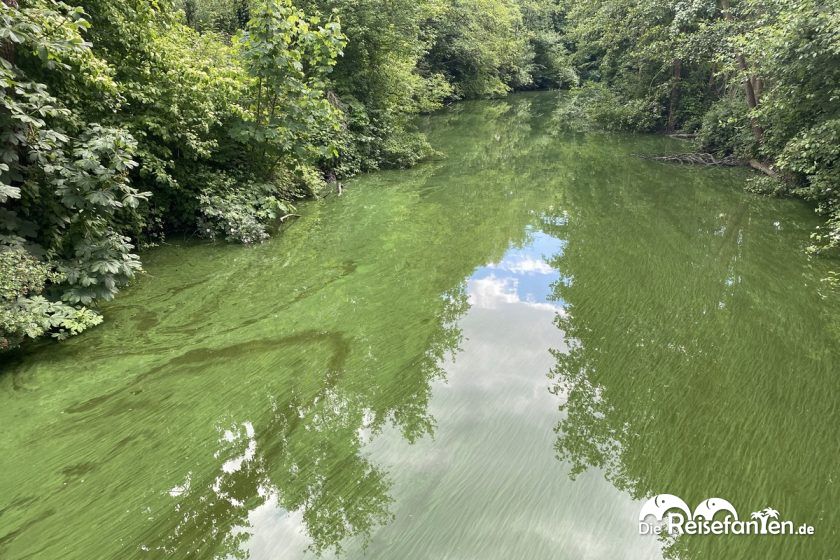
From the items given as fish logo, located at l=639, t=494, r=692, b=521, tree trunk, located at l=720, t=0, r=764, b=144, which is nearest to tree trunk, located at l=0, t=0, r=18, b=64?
fish logo, located at l=639, t=494, r=692, b=521

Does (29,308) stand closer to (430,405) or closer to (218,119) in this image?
(430,405)

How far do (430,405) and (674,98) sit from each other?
14.5 metres

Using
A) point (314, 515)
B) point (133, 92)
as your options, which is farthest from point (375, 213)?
point (314, 515)

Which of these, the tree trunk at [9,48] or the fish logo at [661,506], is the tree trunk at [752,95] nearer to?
the fish logo at [661,506]

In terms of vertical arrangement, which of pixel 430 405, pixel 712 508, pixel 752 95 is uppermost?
pixel 752 95

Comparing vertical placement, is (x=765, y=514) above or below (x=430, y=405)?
above

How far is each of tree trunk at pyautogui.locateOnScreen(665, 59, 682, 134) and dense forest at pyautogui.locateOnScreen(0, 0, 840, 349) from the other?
0.93 meters

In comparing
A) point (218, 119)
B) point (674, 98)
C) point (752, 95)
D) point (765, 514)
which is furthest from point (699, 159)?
point (765, 514)

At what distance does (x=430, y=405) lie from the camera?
3.19m

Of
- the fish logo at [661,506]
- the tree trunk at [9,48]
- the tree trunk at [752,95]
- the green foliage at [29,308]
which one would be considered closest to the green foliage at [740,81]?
the tree trunk at [752,95]

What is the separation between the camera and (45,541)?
7.05ft

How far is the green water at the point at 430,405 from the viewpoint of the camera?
2268mm

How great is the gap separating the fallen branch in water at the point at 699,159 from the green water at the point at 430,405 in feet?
17.4

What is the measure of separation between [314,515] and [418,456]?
2.16 ft
